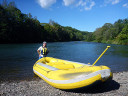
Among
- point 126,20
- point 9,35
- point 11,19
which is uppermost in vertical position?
point 126,20

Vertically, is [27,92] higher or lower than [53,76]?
lower

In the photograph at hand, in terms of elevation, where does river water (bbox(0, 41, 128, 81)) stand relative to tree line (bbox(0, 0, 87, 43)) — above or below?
below

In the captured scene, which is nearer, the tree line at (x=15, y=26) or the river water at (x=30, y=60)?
the river water at (x=30, y=60)

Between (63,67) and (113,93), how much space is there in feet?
6.75

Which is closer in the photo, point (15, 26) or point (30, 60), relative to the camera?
point (30, 60)

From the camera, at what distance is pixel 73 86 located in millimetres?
3779

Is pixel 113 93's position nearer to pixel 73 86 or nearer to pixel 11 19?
pixel 73 86

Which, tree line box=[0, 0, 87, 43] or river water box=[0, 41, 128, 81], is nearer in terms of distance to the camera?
river water box=[0, 41, 128, 81]

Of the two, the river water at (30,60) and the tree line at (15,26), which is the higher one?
the tree line at (15,26)

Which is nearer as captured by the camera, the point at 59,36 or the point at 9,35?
the point at 9,35

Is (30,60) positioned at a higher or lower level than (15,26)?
lower

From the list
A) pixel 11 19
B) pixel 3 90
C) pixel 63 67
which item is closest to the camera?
pixel 3 90

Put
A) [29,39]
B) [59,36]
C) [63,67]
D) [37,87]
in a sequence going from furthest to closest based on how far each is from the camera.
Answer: [59,36], [29,39], [63,67], [37,87]

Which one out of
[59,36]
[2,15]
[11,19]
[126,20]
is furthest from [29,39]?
[126,20]
